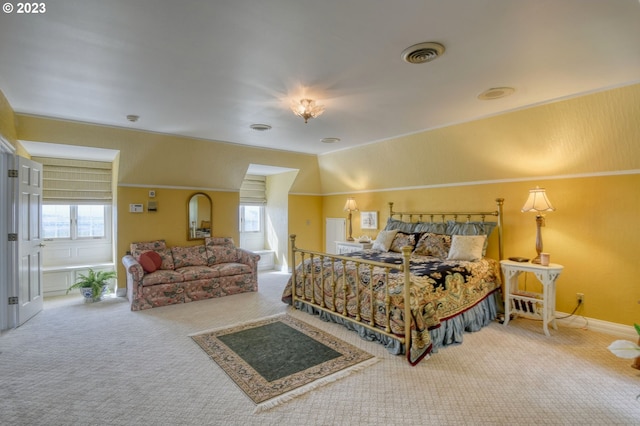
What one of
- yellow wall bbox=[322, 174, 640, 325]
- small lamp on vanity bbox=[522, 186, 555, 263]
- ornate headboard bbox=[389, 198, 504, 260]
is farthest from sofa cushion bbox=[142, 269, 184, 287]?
small lamp on vanity bbox=[522, 186, 555, 263]

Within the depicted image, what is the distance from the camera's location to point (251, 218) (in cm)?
800

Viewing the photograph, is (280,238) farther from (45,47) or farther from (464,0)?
(464,0)

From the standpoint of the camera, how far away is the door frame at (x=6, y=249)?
150 inches

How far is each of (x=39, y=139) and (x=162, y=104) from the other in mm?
2157

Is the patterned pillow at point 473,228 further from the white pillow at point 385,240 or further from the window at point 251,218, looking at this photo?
the window at point 251,218

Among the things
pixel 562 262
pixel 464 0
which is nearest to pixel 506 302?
pixel 562 262

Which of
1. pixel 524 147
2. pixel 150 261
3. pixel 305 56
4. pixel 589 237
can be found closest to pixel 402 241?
pixel 524 147

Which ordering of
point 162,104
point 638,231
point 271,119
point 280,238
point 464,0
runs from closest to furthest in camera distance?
point 464,0, point 638,231, point 162,104, point 271,119, point 280,238

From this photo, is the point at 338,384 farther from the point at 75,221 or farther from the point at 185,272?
the point at 75,221

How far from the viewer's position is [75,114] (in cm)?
410

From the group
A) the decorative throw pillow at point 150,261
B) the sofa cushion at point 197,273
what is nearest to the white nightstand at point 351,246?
the sofa cushion at point 197,273

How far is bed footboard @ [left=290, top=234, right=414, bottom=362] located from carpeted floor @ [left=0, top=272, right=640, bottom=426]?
0.23 meters

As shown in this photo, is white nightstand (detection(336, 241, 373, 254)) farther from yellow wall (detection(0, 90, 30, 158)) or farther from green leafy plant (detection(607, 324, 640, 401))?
yellow wall (detection(0, 90, 30, 158))

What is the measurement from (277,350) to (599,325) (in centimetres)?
378
